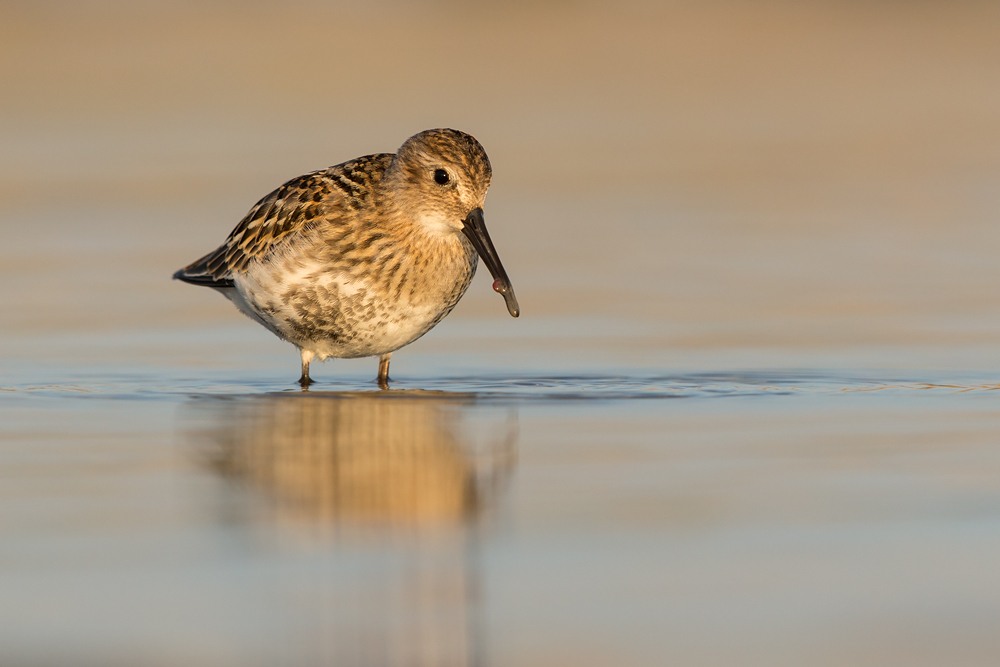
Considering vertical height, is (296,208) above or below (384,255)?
above

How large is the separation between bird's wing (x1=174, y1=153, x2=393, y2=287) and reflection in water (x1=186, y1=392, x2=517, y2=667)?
1124 mm

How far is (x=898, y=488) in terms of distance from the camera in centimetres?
618

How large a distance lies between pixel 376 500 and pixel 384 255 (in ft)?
9.92

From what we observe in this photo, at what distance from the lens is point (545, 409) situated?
7922mm

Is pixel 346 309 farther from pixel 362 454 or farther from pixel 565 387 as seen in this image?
pixel 362 454

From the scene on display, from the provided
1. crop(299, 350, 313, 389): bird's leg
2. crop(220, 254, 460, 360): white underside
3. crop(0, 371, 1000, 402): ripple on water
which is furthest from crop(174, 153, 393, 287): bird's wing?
crop(0, 371, 1000, 402): ripple on water

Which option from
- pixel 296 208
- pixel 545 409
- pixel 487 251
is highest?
pixel 296 208

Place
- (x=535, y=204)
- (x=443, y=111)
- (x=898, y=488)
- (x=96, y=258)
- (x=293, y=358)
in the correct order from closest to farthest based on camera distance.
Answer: (x=898, y=488) < (x=293, y=358) < (x=96, y=258) < (x=535, y=204) < (x=443, y=111)

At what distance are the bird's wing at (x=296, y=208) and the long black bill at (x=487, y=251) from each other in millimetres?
637

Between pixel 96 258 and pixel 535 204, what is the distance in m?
4.49

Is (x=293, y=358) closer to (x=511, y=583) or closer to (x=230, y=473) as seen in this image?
(x=230, y=473)

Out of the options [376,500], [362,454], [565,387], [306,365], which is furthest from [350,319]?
[376,500]

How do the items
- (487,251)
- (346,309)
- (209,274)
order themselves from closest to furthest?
1. (487,251)
2. (346,309)
3. (209,274)

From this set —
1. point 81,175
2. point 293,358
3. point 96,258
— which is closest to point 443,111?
point 81,175
